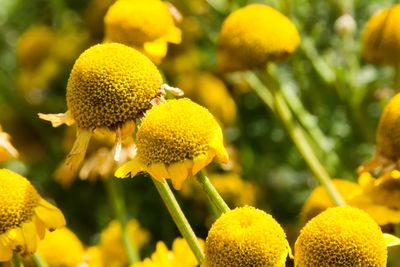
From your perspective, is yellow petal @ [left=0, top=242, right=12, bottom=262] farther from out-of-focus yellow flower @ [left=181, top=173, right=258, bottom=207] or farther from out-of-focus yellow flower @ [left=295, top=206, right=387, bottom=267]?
out-of-focus yellow flower @ [left=181, top=173, right=258, bottom=207]

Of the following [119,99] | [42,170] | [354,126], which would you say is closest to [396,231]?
[119,99]

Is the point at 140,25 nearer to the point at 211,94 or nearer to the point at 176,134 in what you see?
the point at 176,134

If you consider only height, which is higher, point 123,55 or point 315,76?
point 123,55

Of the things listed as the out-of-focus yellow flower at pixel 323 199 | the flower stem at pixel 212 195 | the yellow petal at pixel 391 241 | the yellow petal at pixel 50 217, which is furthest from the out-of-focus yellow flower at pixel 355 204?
the yellow petal at pixel 50 217

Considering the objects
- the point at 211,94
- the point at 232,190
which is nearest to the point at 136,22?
the point at 232,190

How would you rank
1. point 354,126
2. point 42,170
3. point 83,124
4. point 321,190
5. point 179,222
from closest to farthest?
point 179,222, point 83,124, point 321,190, point 354,126, point 42,170

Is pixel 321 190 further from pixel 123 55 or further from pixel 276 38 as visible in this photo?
pixel 123 55

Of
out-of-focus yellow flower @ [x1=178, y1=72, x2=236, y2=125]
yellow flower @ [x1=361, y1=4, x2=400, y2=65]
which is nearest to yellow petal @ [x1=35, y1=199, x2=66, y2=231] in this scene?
yellow flower @ [x1=361, y1=4, x2=400, y2=65]
